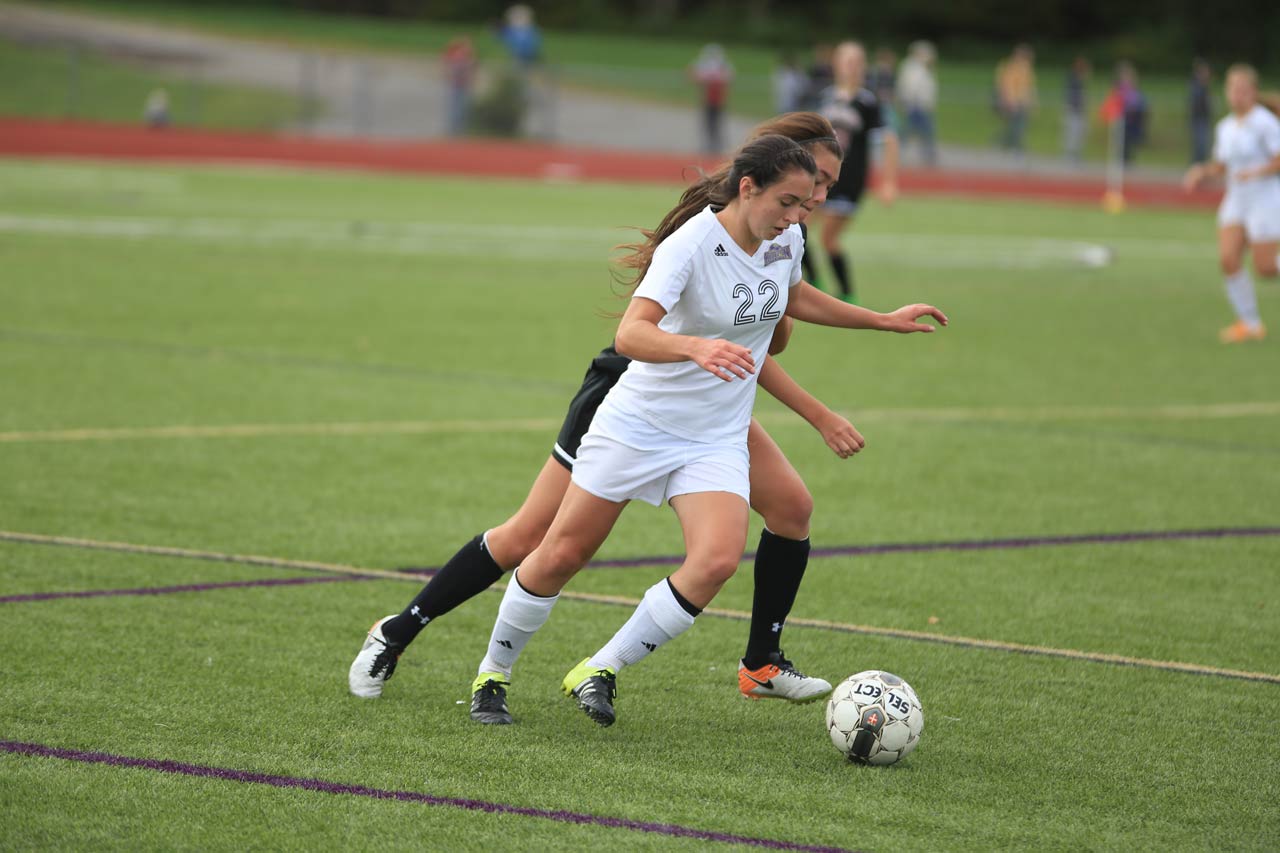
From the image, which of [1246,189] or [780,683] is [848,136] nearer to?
[1246,189]

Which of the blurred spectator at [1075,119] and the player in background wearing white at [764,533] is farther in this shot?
the blurred spectator at [1075,119]

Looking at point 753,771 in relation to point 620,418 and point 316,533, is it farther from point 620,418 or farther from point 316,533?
point 316,533

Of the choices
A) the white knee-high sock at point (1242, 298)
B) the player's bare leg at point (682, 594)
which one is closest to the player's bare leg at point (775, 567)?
the player's bare leg at point (682, 594)

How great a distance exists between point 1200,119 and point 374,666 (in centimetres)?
3523

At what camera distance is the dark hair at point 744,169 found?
4562 millimetres

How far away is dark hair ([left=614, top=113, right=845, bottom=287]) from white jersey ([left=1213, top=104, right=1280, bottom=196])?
10.0 m

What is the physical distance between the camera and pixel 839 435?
5062 mm

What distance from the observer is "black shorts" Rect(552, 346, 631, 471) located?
497 cm

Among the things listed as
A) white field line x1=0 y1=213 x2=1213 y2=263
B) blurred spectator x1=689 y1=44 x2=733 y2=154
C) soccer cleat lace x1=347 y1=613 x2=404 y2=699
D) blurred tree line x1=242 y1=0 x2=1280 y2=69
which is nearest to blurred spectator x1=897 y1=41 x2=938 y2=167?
blurred spectator x1=689 y1=44 x2=733 y2=154

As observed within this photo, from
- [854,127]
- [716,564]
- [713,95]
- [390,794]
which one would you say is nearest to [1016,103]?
[713,95]

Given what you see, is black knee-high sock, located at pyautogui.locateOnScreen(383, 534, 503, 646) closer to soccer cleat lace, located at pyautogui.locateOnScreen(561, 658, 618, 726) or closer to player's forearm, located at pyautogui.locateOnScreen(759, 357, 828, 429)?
soccer cleat lace, located at pyautogui.locateOnScreen(561, 658, 618, 726)

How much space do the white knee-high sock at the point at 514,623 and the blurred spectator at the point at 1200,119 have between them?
3465 centimetres

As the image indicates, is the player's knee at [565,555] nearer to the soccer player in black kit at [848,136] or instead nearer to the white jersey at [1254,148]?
the soccer player in black kit at [848,136]

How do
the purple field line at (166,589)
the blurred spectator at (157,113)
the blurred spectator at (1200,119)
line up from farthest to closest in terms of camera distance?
the blurred spectator at (157,113) → the blurred spectator at (1200,119) → the purple field line at (166,589)
